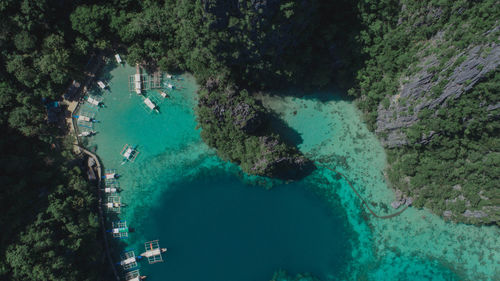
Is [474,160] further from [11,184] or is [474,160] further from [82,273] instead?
[11,184]

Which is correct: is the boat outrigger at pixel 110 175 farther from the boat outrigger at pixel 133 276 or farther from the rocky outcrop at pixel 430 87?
the rocky outcrop at pixel 430 87

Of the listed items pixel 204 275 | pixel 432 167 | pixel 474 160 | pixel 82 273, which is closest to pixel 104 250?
pixel 82 273

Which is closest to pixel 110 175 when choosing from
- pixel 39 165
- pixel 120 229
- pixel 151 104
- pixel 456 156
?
pixel 120 229

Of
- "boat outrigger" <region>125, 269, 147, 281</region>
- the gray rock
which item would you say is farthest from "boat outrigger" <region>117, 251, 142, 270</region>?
the gray rock

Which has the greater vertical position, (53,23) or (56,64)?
(53,23)

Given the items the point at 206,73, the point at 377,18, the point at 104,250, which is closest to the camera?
the point at 377,18

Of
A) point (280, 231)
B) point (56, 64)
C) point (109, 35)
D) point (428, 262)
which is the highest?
point (109, 35)
